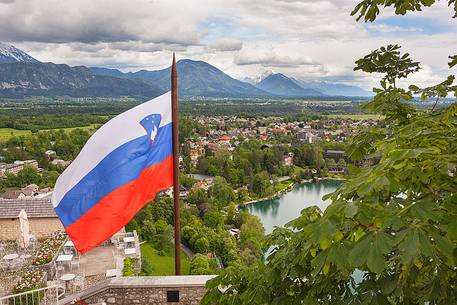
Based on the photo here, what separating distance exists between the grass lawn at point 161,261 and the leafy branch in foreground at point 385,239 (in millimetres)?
15912

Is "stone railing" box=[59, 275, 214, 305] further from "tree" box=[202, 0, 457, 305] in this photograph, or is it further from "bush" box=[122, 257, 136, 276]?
"bush" box=[122, 257, 136, 276]

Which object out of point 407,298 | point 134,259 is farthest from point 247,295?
point 134,259

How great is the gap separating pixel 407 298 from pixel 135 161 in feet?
8.67

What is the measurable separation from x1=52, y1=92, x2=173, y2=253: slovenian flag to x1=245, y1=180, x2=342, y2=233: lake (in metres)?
23.5

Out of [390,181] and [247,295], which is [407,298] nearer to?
[390,181]

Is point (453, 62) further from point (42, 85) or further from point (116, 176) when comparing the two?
point (42, 85)

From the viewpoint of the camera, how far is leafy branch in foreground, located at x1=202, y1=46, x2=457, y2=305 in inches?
38.7

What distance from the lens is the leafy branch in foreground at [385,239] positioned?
98 cm

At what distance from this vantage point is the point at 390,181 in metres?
1.12

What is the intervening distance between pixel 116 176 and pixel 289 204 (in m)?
31.0

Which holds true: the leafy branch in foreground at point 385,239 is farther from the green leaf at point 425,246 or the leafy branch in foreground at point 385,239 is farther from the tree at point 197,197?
the tree at point 197,197

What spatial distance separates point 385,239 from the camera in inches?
38.1

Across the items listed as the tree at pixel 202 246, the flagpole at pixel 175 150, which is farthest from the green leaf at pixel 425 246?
the tree at pixel 202 246

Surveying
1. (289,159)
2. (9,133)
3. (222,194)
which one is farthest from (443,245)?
(9,133)
